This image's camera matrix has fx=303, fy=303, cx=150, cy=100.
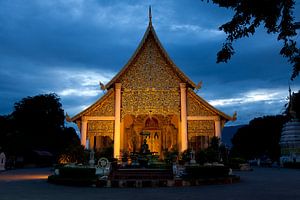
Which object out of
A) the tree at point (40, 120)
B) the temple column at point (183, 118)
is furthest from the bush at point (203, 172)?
the tree at point (40, 120)

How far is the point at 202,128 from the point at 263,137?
1076 inches

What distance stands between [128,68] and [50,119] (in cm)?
2242

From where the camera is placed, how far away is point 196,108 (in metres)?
19.7

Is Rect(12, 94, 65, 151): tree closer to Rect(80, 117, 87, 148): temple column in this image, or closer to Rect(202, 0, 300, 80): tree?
Rect(80, 117, 87, 148): temple column

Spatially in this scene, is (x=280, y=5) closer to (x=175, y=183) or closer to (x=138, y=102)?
(x=175, y=183)

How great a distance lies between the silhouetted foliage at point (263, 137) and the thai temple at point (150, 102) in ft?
84.2

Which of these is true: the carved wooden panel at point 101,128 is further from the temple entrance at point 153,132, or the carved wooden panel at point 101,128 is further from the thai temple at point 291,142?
the thai temple at point 291,142

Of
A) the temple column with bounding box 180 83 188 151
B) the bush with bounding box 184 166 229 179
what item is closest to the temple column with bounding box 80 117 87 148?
the temple column with bounding box 180 83 188 151

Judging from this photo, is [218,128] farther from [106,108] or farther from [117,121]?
[106,108]

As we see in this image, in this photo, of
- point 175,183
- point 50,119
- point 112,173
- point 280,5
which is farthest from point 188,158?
point 50,119

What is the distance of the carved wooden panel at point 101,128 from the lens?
19.3 meters

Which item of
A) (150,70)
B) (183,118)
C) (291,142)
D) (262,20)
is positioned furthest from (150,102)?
(262,20)

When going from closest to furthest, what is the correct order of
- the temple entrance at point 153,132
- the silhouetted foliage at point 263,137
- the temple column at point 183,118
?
the temple column at point 183,118 → the temple entrance at point 153,132 → the silhouetted foliage at point 263,137

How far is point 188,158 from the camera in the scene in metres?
17.3
